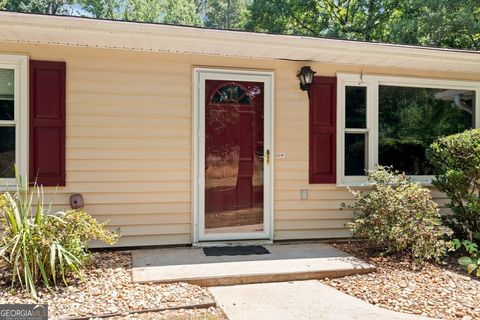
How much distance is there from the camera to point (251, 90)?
455 centimetres

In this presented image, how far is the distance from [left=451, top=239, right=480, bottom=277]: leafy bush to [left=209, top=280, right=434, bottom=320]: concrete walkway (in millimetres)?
1308

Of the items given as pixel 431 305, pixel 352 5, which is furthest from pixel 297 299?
pixel 352 5

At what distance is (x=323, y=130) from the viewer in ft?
15.4

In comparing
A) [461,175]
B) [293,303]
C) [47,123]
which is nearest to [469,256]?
[461,175]

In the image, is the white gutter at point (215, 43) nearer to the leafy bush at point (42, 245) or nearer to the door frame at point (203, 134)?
the door frame at point (203, 134)

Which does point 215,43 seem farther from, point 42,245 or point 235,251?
point 42,245

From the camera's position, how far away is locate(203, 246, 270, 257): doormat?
402 cm

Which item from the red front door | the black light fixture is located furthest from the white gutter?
the red front door

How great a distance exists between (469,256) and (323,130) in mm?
2120

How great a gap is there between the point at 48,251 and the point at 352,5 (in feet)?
49.7

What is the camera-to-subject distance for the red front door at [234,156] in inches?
175

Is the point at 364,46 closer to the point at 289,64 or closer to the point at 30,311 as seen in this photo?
the point at 289,64

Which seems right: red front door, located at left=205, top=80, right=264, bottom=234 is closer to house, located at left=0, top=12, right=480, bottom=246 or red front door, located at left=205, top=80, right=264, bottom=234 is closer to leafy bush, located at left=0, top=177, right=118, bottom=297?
house, located at left=0, top=12, right=480, bottom=246

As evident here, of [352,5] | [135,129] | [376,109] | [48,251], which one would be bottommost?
[48,251]
